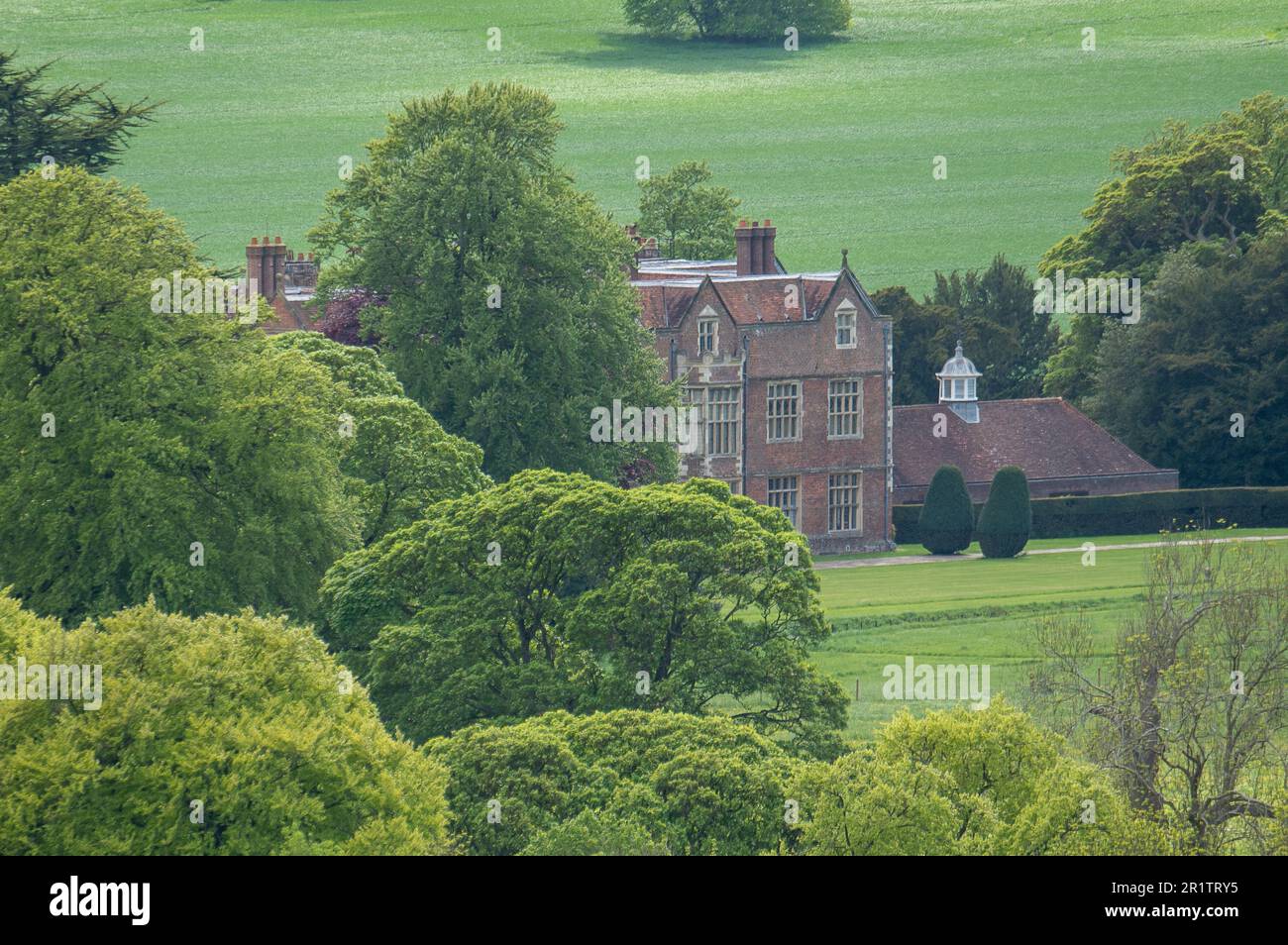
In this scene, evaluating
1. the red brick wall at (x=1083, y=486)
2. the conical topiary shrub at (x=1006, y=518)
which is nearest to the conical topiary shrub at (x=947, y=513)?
the conical topiary shrub at (x=1006, y=518)

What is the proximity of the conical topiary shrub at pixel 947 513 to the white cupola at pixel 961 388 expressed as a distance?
8856mm

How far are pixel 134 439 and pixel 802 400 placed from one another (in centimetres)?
4065

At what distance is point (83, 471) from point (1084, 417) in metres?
52.2

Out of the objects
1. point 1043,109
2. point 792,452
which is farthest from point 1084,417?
point 1043,109

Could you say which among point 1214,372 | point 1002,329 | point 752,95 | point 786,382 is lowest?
point 786,382

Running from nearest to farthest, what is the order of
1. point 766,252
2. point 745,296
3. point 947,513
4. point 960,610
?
point 960,610
point 947,513
point 745,296
point 766,252

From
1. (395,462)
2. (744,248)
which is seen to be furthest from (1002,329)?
(395,462)

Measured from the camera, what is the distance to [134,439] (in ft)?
115

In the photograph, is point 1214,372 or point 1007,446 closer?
point 1007,446

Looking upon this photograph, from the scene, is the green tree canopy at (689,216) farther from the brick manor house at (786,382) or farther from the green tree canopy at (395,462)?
the green tree canopy at (395,462)

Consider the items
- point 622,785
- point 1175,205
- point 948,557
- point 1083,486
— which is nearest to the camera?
point 622,785

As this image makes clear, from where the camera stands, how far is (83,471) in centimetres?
3525
